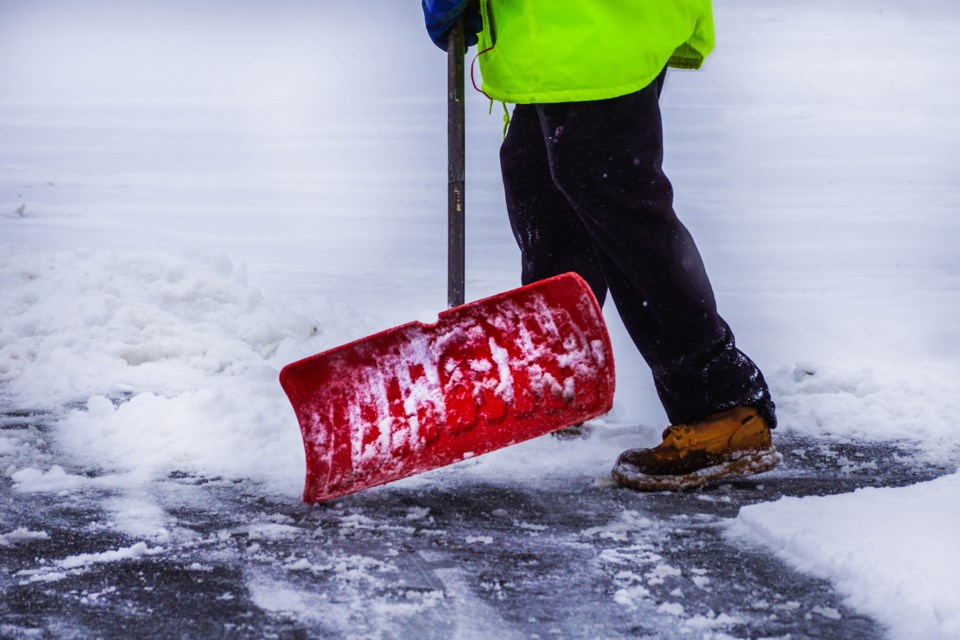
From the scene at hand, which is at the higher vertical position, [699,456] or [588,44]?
[588,44]

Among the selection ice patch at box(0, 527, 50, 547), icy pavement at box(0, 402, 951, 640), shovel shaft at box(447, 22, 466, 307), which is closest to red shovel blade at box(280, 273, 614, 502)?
icy pavement at box(0, 402, 951, 640)

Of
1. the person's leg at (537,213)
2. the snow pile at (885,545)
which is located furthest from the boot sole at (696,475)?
the person's leg at (537,213)

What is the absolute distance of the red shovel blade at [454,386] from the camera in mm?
2246

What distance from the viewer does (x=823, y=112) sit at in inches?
323

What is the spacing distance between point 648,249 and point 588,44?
0.44 meters

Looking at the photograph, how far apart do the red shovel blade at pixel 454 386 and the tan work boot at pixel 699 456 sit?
7.8 inches

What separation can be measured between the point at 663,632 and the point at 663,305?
2.94 feet

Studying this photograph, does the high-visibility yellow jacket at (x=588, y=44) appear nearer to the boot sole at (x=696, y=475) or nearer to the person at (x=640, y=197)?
the person at (x=640, y=197)

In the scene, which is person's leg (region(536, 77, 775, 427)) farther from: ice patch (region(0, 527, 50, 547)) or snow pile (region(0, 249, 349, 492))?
ice patch (region(0, 527, 50, 547))

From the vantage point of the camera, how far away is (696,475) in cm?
237

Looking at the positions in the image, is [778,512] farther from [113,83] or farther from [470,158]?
[113,83]

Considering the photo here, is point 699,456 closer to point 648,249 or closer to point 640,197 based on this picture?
point 648,249

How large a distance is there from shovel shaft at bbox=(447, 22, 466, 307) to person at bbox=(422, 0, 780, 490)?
134 mm

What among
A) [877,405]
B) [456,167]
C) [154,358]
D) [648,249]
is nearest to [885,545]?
[648,249]
